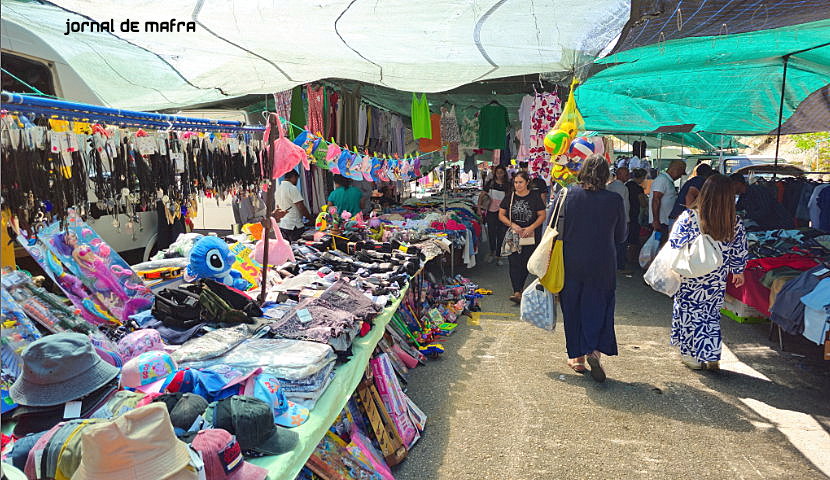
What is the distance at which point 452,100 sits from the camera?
9.69 m

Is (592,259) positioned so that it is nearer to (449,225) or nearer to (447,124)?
(449,225)

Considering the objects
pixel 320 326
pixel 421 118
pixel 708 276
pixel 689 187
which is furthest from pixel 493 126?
pixel 320 326

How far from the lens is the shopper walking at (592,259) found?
13.9 feet

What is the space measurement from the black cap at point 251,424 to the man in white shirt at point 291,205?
217 inches

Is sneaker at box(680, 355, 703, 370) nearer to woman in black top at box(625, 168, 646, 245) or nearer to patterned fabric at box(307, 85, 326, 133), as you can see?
Result: woman in black top at box(625, 168, 646, 245)

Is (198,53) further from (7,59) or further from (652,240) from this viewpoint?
(652,240)

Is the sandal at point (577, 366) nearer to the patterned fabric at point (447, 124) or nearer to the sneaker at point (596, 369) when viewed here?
the sneaker at point (596, 369)

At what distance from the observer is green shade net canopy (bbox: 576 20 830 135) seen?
5.23 m

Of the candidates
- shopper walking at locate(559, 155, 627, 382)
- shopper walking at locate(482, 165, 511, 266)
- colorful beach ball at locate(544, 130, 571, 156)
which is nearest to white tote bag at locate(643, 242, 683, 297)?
shopper walking at locate(559, 155, 627, 382)

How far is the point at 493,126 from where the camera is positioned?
9.95 m

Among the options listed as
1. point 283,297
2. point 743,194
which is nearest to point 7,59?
point 283,297

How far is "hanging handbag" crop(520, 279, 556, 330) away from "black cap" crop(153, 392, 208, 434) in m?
3.17

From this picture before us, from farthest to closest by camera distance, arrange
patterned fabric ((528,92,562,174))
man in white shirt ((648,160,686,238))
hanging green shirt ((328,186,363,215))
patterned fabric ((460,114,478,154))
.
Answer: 1. patterned fabric ((460,114,478,154))
2. man in white shirt ((648,160,686,238))
3. patterned fabric ((528,92,562,174))
4. hanging green shirt ((328,186,363,215))

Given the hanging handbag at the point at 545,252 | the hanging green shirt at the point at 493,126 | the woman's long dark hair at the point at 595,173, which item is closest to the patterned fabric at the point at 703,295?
the woman's long dark hair at the point at 595,173
